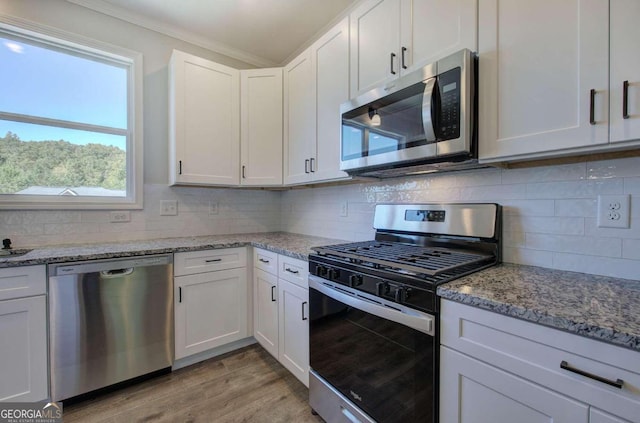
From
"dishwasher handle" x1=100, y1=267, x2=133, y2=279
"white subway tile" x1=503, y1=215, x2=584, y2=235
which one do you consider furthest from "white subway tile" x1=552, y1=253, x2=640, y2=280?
"dishwasher handle" x1=100, y1=267, x2=133, y2=279

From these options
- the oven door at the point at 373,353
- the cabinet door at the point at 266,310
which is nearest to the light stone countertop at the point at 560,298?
the oven door at the point at 373,353

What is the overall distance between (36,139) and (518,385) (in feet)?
10.3

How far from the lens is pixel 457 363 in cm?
98

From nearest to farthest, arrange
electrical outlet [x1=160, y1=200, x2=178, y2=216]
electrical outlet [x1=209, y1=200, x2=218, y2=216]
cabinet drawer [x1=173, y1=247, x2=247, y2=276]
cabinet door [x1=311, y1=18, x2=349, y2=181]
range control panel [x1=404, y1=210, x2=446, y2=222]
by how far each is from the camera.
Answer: range control panel [x1=404, y1=210, x2=446, y2=222] < cabinet door [x1=311, y1=18, x2=349, y2=181] < cabinet drawer [x1=173, y1=247, x2=247, y2=276] < electrical outlet [x1=160, y1=200, x2=178, y2=216] < electrical outlet [x1=209, y1=200, x2=218, y2=216]

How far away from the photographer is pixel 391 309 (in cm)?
115

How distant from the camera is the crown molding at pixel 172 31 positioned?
86.4 inches

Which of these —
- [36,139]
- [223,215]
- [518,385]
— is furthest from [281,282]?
[36,139]

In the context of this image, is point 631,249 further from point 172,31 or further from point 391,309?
point 172,31

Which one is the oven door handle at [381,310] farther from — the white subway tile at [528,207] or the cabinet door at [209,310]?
the cabinet door at [209,310]

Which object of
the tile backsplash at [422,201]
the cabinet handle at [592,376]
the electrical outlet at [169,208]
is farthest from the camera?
the electrical outlet at [169,208]

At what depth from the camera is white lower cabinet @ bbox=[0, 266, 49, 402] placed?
4.98ft

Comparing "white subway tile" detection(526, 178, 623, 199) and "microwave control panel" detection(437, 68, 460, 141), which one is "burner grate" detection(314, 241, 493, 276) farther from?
"microwave control panel" detection(437, 68, 460, 141)

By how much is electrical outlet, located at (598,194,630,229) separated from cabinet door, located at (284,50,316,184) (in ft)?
5.45

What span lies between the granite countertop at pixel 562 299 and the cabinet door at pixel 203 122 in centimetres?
210
